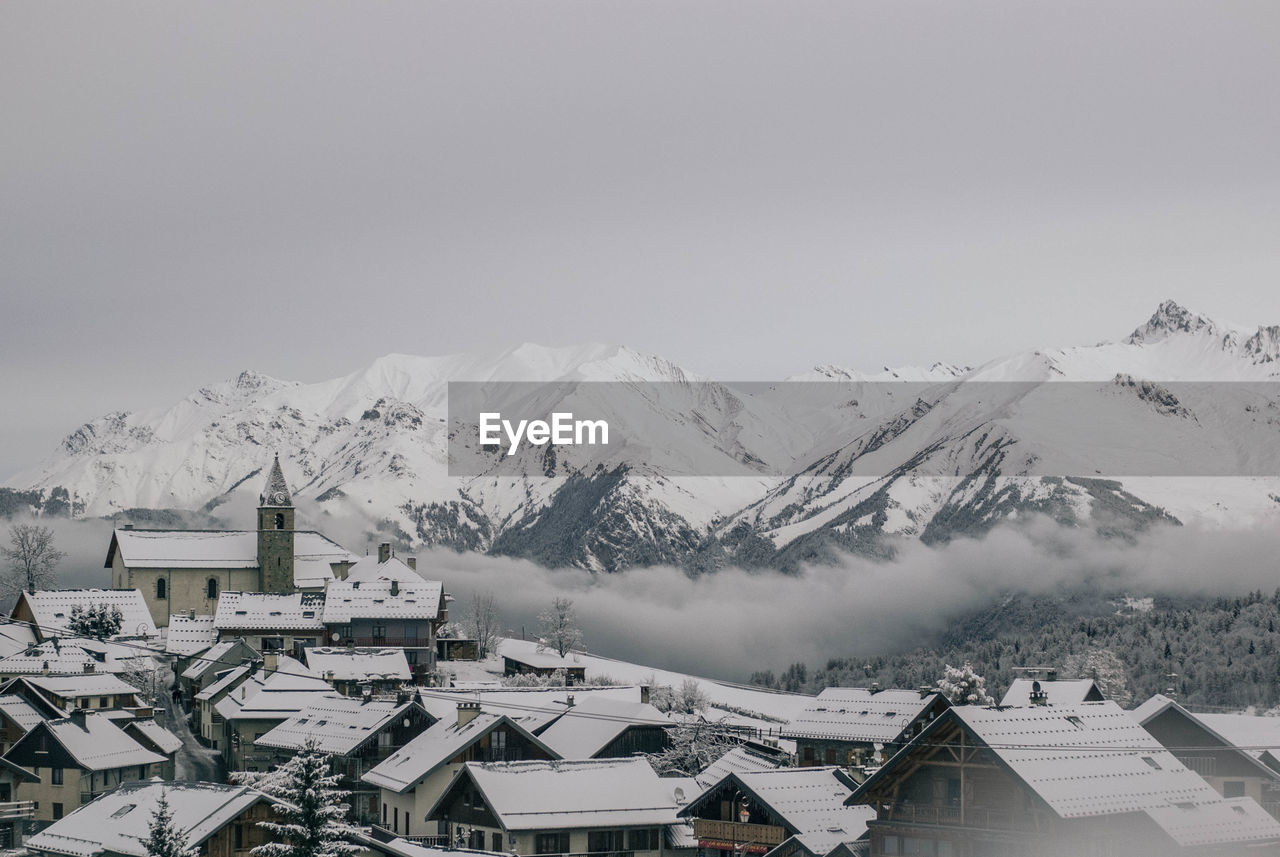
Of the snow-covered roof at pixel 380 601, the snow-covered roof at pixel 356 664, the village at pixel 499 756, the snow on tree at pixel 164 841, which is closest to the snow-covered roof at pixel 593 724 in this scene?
the village at pixel 499 756

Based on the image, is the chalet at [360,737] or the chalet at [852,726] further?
the chalet at [852,726]

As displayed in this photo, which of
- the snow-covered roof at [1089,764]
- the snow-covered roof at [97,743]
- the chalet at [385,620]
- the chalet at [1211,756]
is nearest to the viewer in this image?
the snow-covered roof at [1089,764]

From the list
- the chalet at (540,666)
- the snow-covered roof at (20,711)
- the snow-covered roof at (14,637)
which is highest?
the snow-covered roof at (14,637)

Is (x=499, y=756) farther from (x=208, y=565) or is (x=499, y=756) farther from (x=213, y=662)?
(x=208, y=565)

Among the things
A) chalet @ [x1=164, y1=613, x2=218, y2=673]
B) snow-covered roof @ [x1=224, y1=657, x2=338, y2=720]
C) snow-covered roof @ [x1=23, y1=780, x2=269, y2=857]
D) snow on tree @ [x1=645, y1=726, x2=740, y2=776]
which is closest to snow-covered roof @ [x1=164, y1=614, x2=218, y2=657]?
chalet @ [x1=164, y1=613, x2=218, y2=673]

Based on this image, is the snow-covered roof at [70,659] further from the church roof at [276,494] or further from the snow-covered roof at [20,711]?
the church roof at [276,494]

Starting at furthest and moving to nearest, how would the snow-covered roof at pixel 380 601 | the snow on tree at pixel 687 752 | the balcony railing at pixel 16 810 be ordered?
1. the snow-covered roof at pixel 380 601
2. the snow on tree at pixel 687 752
3. the balcony railing at pixel 16 810

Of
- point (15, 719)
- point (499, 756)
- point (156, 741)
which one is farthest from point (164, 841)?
point (15, 719)

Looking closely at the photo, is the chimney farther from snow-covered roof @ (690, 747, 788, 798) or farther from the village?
snow-covered roof @ (690, 747, 788, 798)
